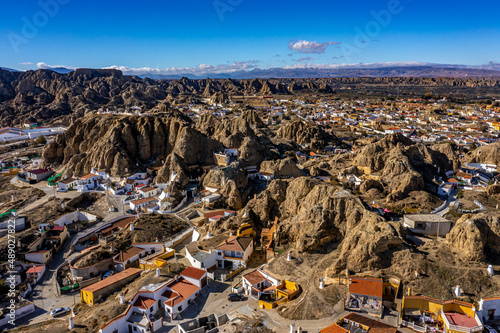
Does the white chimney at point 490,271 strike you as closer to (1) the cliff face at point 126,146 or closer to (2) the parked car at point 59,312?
(2) the parked car at point 59,312

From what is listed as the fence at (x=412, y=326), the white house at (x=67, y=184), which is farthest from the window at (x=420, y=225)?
the white house at (x=67, y=184)

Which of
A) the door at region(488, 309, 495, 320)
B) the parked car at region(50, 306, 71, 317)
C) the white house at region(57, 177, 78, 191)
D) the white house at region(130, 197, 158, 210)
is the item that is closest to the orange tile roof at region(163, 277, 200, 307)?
the parked car at region(50, 306, 71, 317)

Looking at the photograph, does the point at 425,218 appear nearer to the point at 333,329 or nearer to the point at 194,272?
the point at 333,329

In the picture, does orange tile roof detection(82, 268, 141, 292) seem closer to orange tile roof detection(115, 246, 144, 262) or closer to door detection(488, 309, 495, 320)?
orange tile roof detection(115, 246, 144, 262)

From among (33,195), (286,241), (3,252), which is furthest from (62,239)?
(286,241)

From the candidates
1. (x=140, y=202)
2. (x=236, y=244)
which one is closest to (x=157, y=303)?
(x=236, y=244)

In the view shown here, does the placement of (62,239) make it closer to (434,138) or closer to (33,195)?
(33,195)
